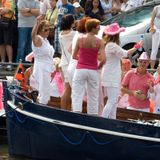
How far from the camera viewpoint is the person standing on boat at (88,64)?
11297mm

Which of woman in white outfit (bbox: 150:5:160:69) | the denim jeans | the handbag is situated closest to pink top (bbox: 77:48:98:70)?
woman in white outfit (bbox: 150:5:160:69)

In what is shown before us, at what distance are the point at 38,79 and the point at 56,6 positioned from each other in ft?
14.4

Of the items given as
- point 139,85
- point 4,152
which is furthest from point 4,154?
point 139,85

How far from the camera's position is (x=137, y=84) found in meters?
12.1

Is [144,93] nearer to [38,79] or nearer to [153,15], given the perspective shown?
[38,79]

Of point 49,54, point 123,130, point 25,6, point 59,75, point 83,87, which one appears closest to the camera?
point 123,130

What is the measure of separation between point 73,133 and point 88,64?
41.1 inches

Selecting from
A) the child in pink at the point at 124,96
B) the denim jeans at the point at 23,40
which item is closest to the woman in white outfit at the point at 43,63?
the child in pink at the point at 124,96

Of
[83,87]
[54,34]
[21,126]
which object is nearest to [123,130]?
[83,87]

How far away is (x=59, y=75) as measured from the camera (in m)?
14.0

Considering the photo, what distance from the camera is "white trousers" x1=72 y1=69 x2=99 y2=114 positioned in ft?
37.5

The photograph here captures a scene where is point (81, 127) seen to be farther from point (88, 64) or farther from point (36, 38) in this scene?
point (36, 38)

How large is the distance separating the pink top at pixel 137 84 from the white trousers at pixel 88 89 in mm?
757

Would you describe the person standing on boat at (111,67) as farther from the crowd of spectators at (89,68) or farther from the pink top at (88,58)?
the pink top at (88,58)
